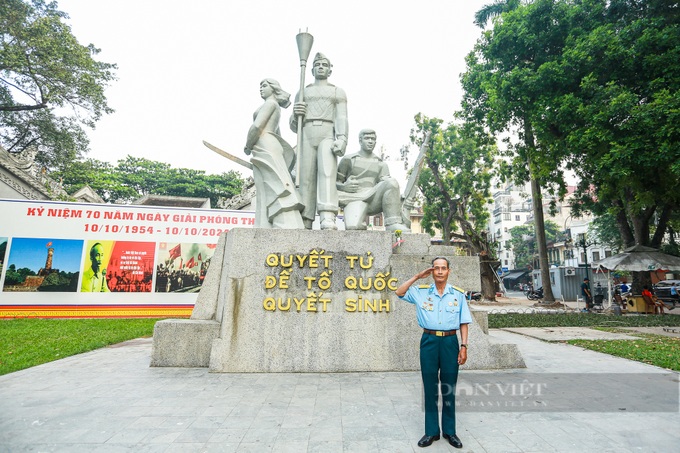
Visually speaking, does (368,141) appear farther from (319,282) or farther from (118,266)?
(118,266)

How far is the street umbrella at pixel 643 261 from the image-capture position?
13195 mm

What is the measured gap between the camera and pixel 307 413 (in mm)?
3332

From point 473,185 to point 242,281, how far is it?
22329 millimetres

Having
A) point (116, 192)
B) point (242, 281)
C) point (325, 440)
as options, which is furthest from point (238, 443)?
point (116, 192)

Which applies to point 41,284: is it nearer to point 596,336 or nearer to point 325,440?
point 325,440

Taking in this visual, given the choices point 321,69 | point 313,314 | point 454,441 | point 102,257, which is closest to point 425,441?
point 454,441

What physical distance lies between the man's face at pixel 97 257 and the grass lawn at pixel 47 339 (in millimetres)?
2350

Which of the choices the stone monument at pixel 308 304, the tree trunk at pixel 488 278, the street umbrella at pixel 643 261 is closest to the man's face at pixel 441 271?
the stone monument at pixel 308 304

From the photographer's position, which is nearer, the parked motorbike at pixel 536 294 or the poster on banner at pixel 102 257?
the poster on banner at pixel 102 257

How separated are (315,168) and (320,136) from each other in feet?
1.66

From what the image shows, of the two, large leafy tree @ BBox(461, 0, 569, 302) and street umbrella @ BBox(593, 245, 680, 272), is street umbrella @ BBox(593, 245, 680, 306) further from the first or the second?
large leafy tree @ BBox(461, 0, 569, 302)

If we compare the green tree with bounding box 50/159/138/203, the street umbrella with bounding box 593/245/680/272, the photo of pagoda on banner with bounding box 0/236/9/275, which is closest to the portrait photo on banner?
the photo of pagoda on banner with bounding box 0/236/9/275

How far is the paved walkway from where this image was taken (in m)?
2.74

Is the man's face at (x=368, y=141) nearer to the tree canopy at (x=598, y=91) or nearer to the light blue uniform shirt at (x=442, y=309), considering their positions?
the light blue uniform shirt at (x=442, y=309)
